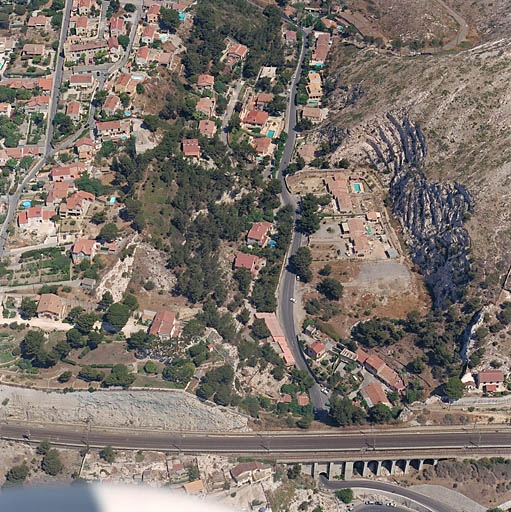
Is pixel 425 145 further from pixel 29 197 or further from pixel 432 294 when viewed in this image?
pixel 29 197

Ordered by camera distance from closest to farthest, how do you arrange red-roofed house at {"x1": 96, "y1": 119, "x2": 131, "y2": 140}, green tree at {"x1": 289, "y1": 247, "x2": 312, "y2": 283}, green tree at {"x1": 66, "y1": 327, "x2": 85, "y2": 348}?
green tree at {"x1": 66, "y1": 327, "x2": 85, "y2": 348}, green tree at {"x1": 289, "y1": 247, "x2": 312, "y2": 283}, red-roofed house at {"x1": 96, "y1": 119, "x2": 131, "y2": 140}

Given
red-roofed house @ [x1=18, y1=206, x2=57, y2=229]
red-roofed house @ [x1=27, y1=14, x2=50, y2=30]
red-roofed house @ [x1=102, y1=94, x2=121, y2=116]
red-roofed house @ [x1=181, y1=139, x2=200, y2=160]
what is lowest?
red-roofed house @ [x1=18, y1=206, x2=57, y2=229]

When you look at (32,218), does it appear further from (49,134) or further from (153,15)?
(153,15)

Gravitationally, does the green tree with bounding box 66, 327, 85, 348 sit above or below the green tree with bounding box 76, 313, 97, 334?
below

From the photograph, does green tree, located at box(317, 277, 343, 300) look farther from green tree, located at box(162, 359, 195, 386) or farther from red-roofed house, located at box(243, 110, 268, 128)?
red-roofed house, located at box(243, 110, 268, 128)

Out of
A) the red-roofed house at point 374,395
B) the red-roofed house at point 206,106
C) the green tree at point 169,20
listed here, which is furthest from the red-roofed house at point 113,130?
the red-roofed house at point 374,395

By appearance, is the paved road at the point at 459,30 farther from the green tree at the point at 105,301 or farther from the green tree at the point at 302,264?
the green tree at the point at 105,301

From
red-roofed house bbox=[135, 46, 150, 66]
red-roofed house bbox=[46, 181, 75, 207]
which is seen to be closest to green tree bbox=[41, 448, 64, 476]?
red-roofed house bbox=[46, 181, 75, 207]
